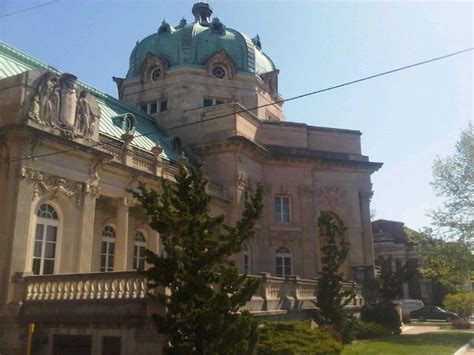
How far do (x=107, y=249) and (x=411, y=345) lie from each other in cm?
1616

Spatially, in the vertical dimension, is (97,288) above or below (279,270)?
below

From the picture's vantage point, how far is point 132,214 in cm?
2836

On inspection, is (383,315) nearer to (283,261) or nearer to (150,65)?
(283,261)

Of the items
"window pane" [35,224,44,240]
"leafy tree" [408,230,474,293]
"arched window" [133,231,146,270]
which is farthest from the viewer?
"arched window" [133,231,146,270]

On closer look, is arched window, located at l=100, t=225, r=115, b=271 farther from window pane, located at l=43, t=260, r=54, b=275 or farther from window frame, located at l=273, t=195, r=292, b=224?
window frame, located at l=273, t=195, r=292, b=224

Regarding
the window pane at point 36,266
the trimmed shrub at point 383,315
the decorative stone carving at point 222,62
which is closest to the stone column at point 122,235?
the window pane at point 36,266

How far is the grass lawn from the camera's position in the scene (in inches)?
766

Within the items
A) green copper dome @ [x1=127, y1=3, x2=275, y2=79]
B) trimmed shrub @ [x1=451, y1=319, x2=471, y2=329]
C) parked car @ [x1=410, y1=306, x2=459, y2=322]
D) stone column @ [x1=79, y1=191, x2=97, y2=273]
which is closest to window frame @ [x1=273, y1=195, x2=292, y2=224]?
green copper dome @ [x1=127, y1=3, x2=275, y2=79]

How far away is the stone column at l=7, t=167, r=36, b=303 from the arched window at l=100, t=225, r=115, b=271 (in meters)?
7.66

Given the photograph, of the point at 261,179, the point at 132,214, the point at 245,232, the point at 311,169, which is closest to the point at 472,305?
the point at 311,169

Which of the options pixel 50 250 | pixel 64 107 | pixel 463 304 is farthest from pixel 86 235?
pixel 463 304

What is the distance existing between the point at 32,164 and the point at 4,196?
63.3 inches

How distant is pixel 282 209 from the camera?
3703 cm

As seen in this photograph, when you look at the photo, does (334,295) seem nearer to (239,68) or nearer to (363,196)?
(363,196)
